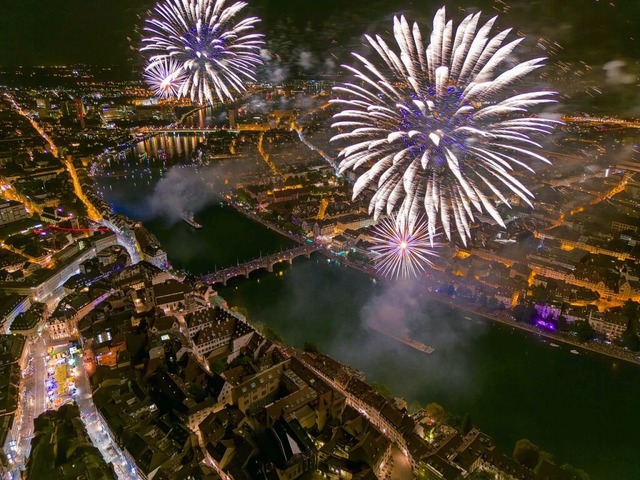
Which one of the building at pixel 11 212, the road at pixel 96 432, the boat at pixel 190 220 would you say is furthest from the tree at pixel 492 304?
the building at pixel 11 212

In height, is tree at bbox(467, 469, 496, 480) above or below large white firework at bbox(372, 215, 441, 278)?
below

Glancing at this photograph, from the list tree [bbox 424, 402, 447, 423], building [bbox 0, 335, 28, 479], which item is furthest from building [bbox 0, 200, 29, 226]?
tree [bbox 424, 402, 447, 423]

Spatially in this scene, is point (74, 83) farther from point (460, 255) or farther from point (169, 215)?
point (460, 255)

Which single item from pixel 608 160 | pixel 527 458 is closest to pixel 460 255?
pixel 527 458

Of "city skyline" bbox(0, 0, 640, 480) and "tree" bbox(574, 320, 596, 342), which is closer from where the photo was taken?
"city skyline" bbox(0, 0, 640, 480)

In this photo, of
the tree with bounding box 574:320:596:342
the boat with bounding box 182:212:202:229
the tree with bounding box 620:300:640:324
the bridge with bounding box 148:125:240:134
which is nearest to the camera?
the tree with bounding box 574:320:596:342

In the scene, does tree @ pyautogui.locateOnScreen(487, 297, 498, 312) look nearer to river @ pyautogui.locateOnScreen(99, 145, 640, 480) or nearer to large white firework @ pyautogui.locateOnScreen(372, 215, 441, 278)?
river @ pyautogui.locateOnScreen(99, 145, 640, 480)

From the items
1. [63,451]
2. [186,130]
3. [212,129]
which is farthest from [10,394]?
[212,129]
